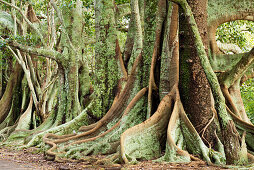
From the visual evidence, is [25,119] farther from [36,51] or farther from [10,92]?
[36,51]

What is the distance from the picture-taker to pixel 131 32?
308 inches

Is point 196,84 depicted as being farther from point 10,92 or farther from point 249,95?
point 249,95

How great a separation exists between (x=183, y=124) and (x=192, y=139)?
32 cm

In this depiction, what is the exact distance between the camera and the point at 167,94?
5.46 metres

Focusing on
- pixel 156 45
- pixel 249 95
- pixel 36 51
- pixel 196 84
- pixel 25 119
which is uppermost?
pixel 36 51

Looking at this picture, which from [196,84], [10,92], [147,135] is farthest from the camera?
[10,92]

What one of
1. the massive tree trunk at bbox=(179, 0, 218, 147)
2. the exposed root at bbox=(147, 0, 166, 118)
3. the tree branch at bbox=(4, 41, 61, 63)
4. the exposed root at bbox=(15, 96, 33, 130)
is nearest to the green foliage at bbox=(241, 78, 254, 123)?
the exposed root at bbox=(147, 0, 166, 118)

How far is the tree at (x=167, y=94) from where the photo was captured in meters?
4.38

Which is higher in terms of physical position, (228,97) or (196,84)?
(196,84)

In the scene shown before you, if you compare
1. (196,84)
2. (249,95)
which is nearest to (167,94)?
(196,84)

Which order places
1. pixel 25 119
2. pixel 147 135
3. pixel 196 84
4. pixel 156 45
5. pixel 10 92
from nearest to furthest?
pixel 147 135 < pixel 196 84 < pixel 156 45 < pixel 25 119 < pixel 10 92

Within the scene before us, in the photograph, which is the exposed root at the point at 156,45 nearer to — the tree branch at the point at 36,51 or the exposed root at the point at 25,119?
the tree branch at the point at 36,51

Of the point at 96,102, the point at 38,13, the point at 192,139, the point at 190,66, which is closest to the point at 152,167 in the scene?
the point at 192,139

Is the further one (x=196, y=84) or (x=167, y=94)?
(x=167, y=94)
